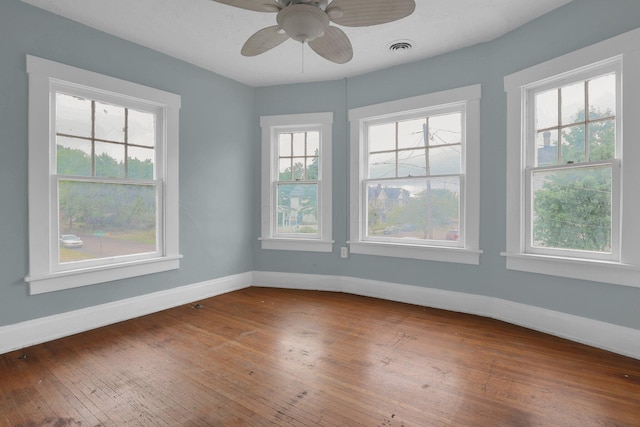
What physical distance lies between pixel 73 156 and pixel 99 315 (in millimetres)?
1403

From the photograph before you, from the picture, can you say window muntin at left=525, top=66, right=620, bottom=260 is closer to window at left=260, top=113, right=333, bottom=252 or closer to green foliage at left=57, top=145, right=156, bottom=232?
window at left=260, top=113, right=333, bottom=252

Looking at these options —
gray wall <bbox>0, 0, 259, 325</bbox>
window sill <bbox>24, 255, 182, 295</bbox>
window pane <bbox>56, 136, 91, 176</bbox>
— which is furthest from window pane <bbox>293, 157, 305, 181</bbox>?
window pane <bbox>56, 136, 91, 176</bbox>

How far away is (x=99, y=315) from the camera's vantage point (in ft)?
9.59

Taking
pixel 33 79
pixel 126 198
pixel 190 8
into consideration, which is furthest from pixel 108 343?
pixel 190 8

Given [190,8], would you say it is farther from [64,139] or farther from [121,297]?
[121,297]

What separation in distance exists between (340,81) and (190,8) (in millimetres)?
1927

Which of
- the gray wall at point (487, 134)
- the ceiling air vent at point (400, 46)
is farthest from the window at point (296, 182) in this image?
the ceiling air vent at point (400, 46)

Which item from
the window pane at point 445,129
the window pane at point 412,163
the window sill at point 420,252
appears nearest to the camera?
the window sill at point 420,252

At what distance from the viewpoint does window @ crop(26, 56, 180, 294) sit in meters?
2.60

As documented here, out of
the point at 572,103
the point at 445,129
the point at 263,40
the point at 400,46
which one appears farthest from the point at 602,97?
the point at 263,40

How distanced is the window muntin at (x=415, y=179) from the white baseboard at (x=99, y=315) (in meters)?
2.04

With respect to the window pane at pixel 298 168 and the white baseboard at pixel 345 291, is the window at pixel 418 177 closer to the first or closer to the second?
the white baseboard at pixel 345 291

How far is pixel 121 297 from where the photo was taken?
310cm

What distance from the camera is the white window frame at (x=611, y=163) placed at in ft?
7.50
